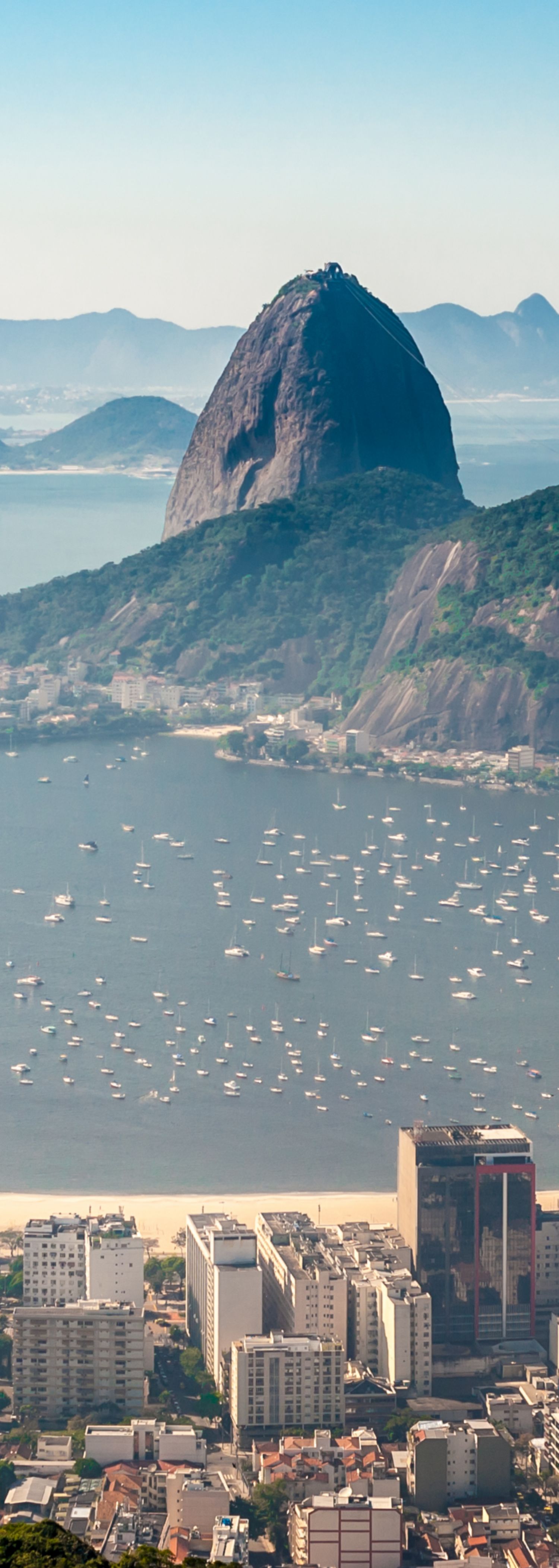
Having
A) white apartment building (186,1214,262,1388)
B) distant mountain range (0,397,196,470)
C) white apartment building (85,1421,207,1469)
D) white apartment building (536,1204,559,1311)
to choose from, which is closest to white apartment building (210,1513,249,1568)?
white apartment building (85,1421,207,1469)

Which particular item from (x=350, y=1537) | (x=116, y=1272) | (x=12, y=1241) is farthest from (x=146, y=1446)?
(x=12, y=1241)

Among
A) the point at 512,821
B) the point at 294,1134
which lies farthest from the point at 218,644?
the point at 294,1134

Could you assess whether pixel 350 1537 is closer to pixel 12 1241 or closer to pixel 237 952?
pixel 12 1241

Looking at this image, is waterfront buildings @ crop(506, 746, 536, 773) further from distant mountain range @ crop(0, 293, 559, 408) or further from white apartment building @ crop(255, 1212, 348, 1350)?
distant mountain range @ crop(0, 293, 559, 408)

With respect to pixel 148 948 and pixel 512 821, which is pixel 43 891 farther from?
pixel 512 821

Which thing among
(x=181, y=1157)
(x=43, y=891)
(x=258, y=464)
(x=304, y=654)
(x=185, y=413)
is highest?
(x=185, y=413)

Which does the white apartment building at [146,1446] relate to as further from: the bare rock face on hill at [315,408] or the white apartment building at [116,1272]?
the bare rock face on hill at [315,408]

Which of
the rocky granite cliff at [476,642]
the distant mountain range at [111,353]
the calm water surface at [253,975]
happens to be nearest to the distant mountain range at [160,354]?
the distant mountain range at [111,353]
